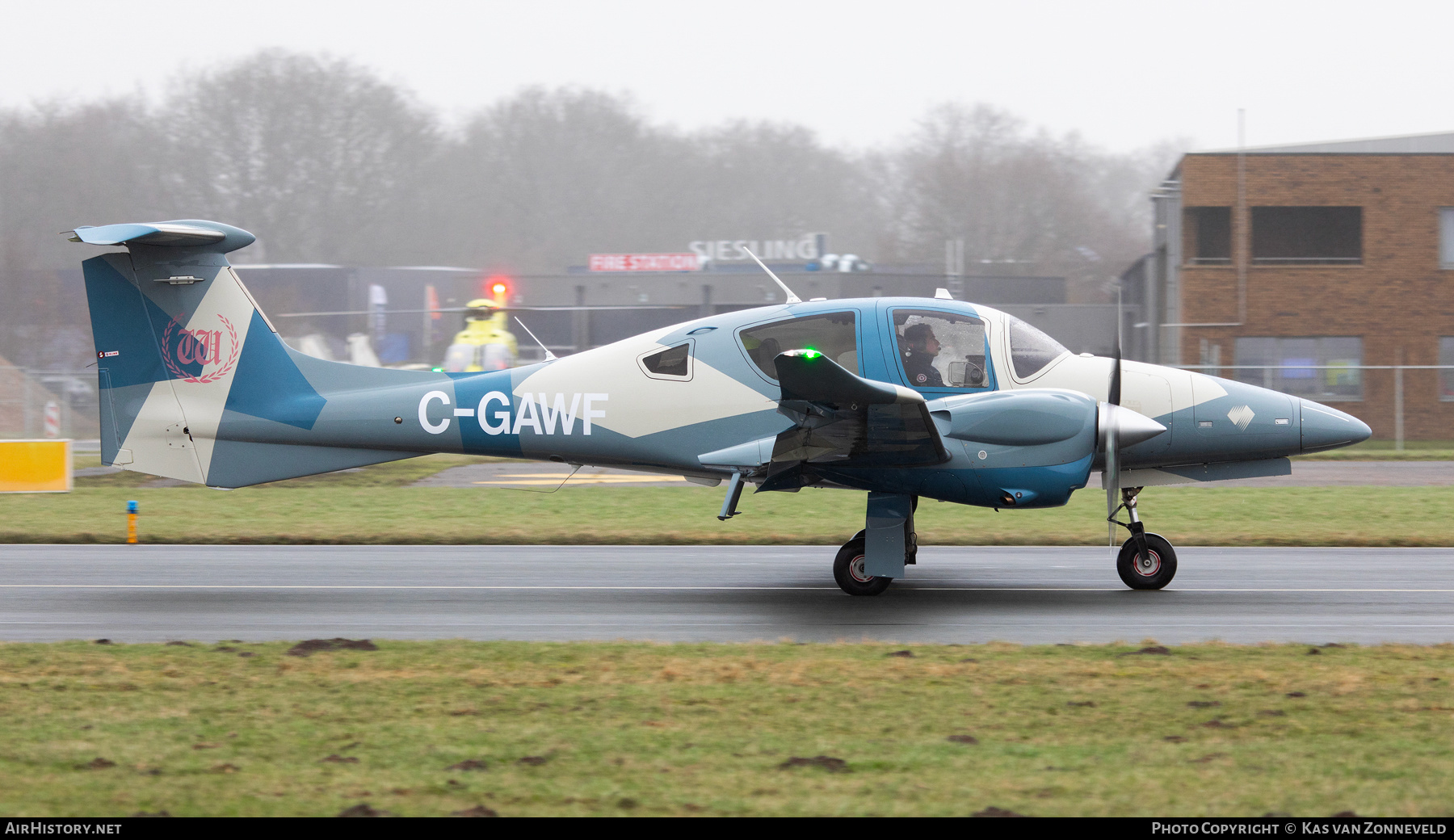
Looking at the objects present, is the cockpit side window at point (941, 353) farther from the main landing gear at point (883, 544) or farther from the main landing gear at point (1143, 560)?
the main landing gear at point (1143, 560)

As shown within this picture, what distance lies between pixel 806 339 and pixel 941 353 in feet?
4.00

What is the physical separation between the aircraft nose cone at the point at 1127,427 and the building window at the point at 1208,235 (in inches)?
1013

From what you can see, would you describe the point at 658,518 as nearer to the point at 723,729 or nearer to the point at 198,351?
the point at 198,351

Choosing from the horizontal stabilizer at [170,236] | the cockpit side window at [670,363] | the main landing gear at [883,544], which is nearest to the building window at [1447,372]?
the main landing gear at [883,544]

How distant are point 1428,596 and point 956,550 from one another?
4898 millimetres

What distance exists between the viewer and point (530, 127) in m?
60.2

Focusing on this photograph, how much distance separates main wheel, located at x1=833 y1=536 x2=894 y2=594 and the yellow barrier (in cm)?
1458

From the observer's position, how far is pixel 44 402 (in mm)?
32625

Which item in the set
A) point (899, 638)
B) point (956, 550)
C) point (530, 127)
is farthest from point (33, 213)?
point (899, 638)

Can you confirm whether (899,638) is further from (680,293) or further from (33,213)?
(33,213)

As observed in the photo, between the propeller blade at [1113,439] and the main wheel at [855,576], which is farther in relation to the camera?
the main wheel at [855,576]

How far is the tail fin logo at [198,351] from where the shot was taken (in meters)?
11.7

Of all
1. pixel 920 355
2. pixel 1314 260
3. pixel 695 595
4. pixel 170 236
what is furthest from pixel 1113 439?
pixel 1314 260

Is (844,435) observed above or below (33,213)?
below
